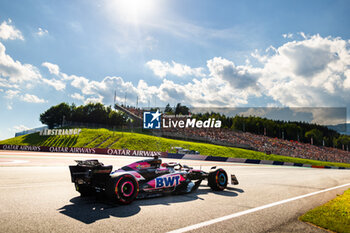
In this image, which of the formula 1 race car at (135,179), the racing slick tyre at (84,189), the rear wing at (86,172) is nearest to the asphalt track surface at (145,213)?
the racing slick tyre at (84,189)

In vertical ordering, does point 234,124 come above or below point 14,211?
above

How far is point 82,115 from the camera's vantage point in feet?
302

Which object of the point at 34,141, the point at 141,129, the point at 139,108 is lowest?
the point at 34,141

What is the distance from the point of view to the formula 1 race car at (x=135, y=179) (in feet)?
18.1

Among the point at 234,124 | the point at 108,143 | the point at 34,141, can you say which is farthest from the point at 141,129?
the point at 234,124

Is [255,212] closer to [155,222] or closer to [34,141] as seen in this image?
[155,222]

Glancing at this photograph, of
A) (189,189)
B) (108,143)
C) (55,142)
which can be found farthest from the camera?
(55,142)

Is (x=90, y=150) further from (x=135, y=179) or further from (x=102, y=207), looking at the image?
(x=102, y=207)

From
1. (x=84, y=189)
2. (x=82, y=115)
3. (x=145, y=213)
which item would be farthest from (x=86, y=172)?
(x=82, y=115)

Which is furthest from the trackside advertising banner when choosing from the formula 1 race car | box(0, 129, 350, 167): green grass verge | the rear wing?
the rear wing

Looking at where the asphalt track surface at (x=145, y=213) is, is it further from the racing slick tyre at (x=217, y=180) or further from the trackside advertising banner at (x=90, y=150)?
the trackside advertising banner at (x=90, y=150)

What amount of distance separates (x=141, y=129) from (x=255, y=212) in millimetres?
60378

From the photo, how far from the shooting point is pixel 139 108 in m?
88.2

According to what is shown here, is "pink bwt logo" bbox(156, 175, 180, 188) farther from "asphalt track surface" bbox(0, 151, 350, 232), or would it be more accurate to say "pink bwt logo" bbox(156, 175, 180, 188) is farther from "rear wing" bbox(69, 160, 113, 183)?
"rear wing" bbox(69, 160, 113, 183)
